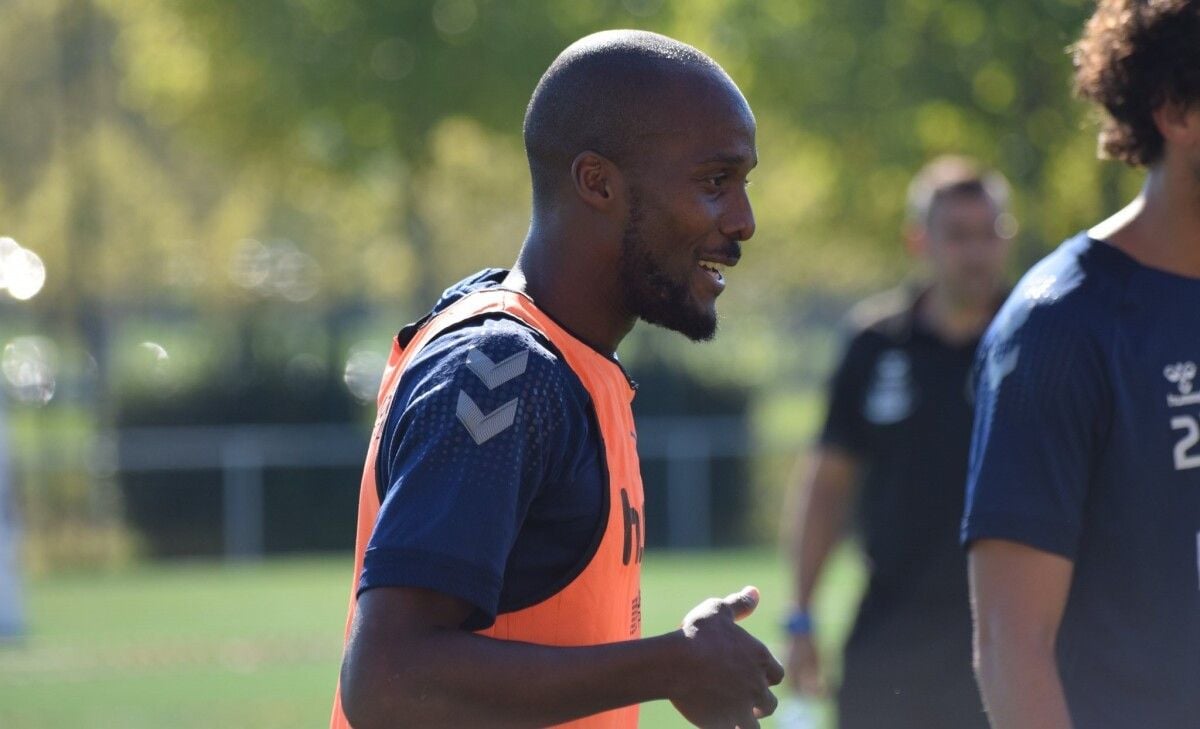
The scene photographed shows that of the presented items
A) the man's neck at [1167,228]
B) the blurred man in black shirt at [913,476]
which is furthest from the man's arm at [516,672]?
the blurred man in black shirt at [913,476]

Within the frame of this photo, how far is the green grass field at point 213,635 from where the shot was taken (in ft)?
36.7

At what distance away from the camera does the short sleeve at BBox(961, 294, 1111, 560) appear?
3.31 meters

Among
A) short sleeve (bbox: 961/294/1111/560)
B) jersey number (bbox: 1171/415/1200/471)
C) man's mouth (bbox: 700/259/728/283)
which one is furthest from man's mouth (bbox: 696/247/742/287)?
jersey number (bbox: 1171/415/1200/471)

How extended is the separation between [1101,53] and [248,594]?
52.4 ft

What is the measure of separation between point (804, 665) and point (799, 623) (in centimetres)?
15

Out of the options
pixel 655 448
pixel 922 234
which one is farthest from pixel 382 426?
pixel 655 448

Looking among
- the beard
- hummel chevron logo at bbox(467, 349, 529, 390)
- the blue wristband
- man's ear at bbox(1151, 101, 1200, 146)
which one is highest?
man's ear at bbox(1151, 101, 1200, 146)

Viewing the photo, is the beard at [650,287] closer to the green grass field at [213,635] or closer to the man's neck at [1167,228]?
the man's neck at [1167,228]

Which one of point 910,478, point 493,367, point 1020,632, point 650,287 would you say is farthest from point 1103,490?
point 910,478

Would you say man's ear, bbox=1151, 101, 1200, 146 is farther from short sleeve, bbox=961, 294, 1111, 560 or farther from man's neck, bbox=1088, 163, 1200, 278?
short sleeve, bbox=961, 294, 1111, 560

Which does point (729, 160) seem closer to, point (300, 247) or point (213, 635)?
point (213, 635)

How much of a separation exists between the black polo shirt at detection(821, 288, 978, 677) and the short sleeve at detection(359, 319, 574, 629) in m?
3.45

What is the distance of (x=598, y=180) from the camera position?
9.99 ft

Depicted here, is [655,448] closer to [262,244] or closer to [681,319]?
[262,244]
